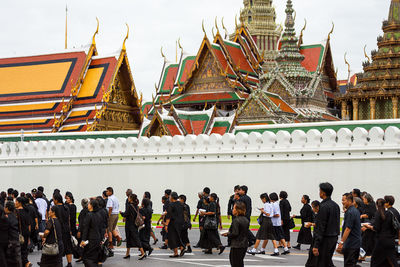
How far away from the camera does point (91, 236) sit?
11.4 metres

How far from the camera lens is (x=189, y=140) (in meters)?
22.6

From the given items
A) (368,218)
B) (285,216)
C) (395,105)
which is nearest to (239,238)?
(368,218)

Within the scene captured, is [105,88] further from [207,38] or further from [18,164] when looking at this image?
[18,164]

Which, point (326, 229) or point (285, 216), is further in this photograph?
point (285, 216)

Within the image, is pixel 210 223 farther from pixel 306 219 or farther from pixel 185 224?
pixel 306 219

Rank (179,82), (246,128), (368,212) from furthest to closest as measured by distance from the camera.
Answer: (179,82) → (246,128) → (368,212)

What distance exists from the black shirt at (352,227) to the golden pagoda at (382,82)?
23.6 m

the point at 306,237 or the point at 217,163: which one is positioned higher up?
the point at 217,163

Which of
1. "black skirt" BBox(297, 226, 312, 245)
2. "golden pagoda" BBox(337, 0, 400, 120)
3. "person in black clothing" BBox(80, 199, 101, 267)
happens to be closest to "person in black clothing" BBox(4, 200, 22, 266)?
"person in black clothing" BBox(80, 199, 101, 267)

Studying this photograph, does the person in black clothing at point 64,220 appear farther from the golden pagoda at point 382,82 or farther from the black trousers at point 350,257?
the golden pagoda at point 382,82

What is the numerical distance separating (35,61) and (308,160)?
19844 mm

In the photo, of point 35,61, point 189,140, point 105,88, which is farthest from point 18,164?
point 35,61

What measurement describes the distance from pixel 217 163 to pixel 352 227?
12.2 meters

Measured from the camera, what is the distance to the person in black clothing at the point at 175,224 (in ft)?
47.1
